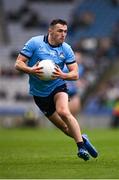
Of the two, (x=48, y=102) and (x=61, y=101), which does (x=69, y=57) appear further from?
(x=48, y=102)

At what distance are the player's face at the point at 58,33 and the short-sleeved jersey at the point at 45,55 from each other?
142 mm

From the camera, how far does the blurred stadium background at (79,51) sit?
3650cm

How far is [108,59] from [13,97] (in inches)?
204

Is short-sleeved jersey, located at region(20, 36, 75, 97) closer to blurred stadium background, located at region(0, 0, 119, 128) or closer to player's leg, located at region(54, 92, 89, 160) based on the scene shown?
player's leg, located at region(54, 92, 89, 160)

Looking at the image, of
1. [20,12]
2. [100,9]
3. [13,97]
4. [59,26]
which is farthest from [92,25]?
[59,26]

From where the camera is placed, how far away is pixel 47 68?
12352 mm

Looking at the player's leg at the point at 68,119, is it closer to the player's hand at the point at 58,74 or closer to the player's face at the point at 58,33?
the player's hand at the point at 58,74

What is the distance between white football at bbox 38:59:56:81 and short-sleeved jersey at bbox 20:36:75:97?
363 millimetres

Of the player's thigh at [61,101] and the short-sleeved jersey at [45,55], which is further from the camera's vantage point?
the short-sleeved jersey at [45,55]

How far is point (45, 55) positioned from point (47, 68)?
1.87 ft

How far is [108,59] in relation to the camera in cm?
3941

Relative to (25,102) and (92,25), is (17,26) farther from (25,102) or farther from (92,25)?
(25,102)

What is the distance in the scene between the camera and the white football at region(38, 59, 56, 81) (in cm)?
1233

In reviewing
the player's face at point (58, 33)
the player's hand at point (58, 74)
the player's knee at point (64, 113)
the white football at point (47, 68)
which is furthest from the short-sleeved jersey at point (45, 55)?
the player's knee at point (64, 113)
